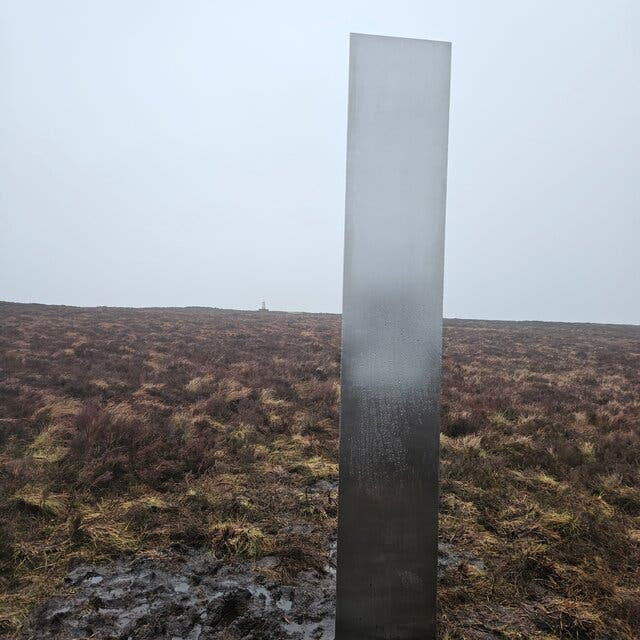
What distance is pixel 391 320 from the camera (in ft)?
7.39

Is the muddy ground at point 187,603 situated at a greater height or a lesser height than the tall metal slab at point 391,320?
lesser

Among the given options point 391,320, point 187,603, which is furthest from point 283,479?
point 391,320

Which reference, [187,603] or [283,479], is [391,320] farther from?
[283,479]

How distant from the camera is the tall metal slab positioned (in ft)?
7.18

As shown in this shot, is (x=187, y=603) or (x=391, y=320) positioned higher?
(x=391, y=320)

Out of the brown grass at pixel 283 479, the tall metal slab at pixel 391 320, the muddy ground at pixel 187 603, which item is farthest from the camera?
the brown grass at pixel 283 479

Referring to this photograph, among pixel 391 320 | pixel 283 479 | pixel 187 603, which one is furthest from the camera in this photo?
pixel 283 479

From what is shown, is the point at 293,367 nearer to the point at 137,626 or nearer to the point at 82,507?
the point at 82,507

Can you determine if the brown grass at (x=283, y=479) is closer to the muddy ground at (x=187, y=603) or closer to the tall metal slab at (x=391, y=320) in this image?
the muddy ground at (x=187, y=603)

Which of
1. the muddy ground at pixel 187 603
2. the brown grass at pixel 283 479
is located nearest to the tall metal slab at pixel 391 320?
the muddy ground at pixel 187 603

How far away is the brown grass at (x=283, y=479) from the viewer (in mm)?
3100

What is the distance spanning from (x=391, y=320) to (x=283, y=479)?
11.5 feet

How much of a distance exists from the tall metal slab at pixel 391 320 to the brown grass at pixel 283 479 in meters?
0.90

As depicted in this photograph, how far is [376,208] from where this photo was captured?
2.21 metres
